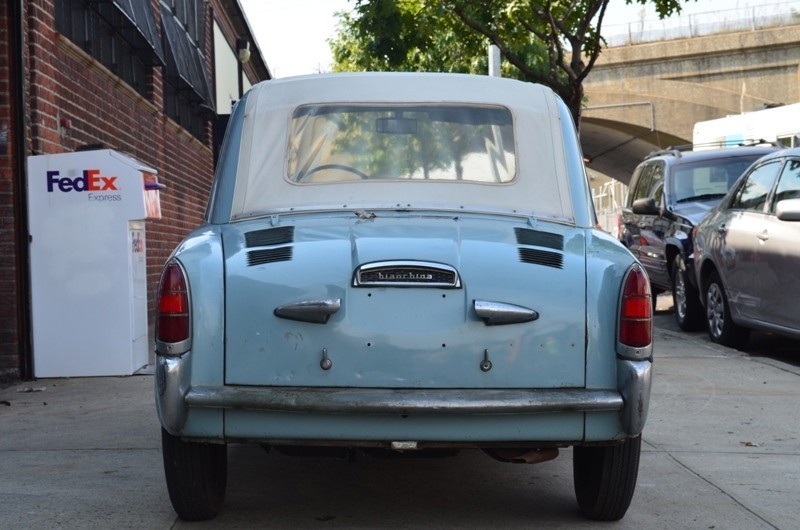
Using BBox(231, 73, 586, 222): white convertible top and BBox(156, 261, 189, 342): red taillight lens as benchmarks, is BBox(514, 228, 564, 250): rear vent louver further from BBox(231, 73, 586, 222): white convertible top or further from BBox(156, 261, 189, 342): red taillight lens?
BBox(156, 261, 189, 342): red taillight lens

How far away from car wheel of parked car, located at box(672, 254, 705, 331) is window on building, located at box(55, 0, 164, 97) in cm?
636

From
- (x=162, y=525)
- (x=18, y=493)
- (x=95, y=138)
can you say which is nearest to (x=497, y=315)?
(x=162, y=525)

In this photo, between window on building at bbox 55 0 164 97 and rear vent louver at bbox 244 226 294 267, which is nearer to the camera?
rear vent louver at bbox 244 226 294 267

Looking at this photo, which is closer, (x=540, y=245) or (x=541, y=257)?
(x=541, y=257)

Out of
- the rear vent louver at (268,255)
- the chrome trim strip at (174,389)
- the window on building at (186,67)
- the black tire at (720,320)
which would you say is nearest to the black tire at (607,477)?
the rear vent louver at (268,255)

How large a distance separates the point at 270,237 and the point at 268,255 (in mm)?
208

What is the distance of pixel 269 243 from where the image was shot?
491 centimetres

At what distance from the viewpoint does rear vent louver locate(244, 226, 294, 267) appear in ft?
15.6

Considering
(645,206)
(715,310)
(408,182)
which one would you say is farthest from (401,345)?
(645,206)

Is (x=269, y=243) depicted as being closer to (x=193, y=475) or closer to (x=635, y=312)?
(x=193, y=475)

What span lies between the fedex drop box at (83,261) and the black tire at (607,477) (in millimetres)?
5320

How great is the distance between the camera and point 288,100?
5.92 metres

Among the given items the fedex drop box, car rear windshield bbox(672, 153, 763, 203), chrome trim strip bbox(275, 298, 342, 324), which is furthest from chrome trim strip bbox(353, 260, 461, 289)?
car rear windshield bbox(672, 153, 763, 203)

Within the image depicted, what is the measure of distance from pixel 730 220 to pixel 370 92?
251 inches
